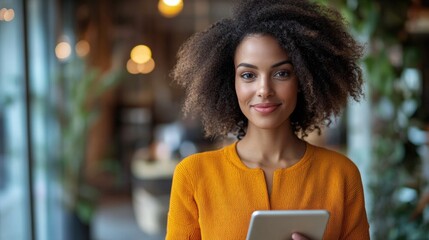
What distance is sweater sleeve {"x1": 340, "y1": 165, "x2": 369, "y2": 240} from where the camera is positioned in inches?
59.7

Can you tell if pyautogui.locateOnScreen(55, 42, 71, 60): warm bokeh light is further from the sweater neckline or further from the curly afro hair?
the sweater neckline

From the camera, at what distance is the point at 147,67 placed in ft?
34.6

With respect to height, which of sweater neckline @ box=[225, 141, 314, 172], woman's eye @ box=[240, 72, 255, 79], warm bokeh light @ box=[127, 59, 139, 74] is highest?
warm bokeh light @ box=[127, 59, 139, 74]

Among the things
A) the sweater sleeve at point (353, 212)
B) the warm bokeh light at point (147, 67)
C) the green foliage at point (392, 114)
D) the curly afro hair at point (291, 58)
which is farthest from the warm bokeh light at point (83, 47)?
the sweater sleeve at point (353, 212)

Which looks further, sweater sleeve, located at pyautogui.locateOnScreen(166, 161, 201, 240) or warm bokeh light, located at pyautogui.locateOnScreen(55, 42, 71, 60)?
warm bokeh light, located at pyautogui.locateOnScreen(55, 42, 71, 60)

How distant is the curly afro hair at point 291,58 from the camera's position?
1.47 m

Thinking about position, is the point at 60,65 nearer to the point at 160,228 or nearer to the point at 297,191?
the point at 160,228

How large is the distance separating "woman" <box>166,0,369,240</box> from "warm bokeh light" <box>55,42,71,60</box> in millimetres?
3930

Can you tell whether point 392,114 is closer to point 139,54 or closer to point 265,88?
point 265,88

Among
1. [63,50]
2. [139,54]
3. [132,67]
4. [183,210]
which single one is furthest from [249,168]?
[132,67]

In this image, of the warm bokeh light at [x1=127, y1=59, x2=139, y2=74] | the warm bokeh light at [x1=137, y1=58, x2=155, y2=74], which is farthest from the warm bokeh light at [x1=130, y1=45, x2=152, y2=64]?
the warm bokeh light at [x1=137, y1=58, x2=155, y2=74]

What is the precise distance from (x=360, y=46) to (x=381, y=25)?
190 centimetres

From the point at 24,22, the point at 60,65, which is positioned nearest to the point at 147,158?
the point at 60,65

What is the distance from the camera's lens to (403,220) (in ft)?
11.4
